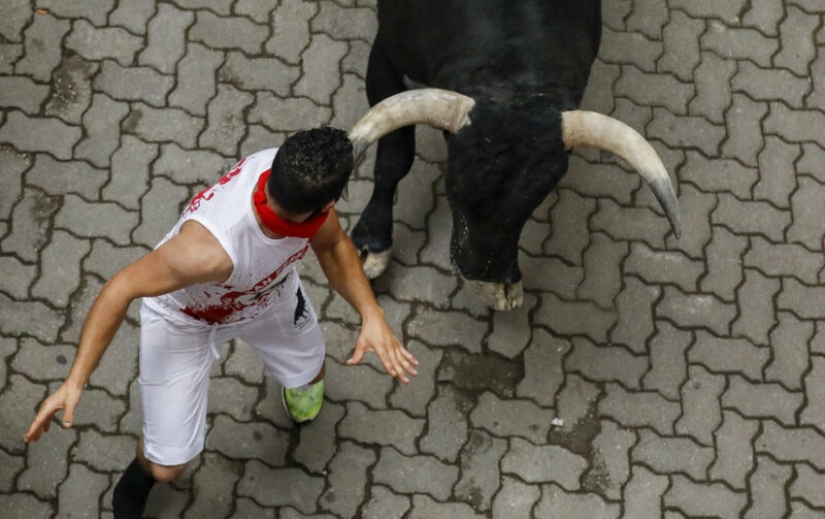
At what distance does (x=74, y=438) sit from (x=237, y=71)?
7.27 ft

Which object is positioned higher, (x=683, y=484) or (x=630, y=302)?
(x=630, y=302)

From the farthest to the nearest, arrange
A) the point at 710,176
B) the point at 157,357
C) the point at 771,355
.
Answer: the point at 710,176
the point at 771,355
the point at 157,357

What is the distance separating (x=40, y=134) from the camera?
5816 millimetres

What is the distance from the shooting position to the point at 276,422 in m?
5.30

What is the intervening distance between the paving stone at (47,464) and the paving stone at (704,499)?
2.93 metres

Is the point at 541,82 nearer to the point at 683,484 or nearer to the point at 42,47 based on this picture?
the point at 683,484

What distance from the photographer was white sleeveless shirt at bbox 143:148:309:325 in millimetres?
3570

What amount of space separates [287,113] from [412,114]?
2.04 meters

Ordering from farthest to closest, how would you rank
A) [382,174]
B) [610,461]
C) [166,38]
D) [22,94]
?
[166,38], [22,94], [382,174], [610,461]

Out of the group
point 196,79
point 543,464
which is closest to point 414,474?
point 543,464

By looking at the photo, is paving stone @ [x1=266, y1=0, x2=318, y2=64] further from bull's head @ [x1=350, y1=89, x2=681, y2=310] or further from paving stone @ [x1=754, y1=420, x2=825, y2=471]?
paving stone @ [x1=754, y1=420, x2=825, y2=471]

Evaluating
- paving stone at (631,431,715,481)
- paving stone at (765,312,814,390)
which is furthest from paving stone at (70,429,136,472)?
paving stone at (765,312,814,390)

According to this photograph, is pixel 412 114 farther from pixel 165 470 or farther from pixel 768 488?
pixel 768 488

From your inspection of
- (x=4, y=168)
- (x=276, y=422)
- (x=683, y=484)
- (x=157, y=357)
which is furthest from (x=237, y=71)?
(x=683, y=484)
